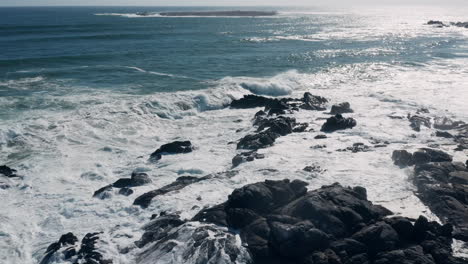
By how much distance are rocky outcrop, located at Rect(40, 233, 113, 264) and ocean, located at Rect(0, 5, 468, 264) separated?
48 centimetres

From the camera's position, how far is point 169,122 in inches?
1280

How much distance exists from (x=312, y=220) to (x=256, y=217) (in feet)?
7.22

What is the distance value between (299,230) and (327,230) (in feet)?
3.64

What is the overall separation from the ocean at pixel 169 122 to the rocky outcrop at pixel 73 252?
1.58 feet

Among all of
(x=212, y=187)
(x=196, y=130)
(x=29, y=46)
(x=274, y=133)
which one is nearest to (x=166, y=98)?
(x=196, y=130)

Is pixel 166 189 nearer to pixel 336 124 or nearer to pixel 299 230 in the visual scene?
pixel 299 230

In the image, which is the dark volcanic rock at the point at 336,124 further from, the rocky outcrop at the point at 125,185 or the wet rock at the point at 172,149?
the rocky outcrop at the point at 125,185

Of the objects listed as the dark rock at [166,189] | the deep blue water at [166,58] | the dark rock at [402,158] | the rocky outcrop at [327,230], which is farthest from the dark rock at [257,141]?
the deep blue water at [166,58]

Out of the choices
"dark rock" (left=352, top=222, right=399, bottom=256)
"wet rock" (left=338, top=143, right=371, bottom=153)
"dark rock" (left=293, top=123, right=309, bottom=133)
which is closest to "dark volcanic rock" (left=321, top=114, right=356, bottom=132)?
"dark rock" (left=293, top=123, right=309, bottom=133)

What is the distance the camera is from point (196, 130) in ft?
99.7

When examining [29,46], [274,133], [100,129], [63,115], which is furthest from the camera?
[29,46]

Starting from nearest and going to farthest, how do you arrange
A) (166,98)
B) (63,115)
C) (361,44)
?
(63,115) → (166,98) → (361,44)

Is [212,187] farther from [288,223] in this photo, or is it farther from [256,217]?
[288,223]

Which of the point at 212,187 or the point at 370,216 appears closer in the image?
the point at 370,216
